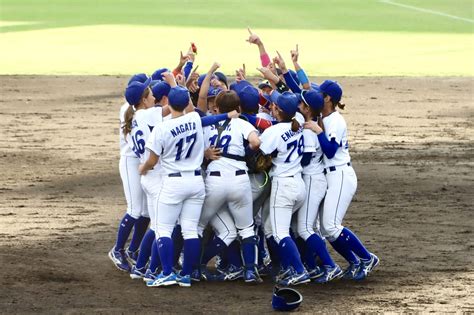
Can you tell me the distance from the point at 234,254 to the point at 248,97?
4.43ft

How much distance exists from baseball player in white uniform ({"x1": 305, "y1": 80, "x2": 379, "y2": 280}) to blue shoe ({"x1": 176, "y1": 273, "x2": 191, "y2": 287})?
3.86 ft

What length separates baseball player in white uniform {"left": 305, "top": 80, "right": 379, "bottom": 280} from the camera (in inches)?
359

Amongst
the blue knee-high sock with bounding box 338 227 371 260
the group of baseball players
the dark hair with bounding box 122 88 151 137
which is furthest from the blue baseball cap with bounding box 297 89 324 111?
the dark hair with bounding box 122 88 151 137

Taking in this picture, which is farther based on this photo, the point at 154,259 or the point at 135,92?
the point at 135,92

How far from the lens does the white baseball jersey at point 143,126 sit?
9.14m

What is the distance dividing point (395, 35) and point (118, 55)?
26.4 feet

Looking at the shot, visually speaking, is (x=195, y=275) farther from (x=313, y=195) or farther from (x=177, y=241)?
(x=313, y=195)

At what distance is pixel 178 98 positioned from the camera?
8.73 metres

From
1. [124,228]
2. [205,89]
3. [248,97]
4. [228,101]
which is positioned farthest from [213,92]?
[124,228]

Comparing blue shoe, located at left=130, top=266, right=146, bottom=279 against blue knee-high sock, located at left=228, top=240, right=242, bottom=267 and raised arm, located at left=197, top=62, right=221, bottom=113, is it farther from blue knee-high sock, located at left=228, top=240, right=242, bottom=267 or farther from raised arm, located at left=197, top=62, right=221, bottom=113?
raised arm, located at left=197, top=62, right=221, bottom=113

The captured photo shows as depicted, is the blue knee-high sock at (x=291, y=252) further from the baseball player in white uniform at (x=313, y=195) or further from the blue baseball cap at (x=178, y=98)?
the blue baseball cap at (x=178, y=98)

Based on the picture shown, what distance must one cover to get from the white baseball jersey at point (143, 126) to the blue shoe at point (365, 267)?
2.04 m

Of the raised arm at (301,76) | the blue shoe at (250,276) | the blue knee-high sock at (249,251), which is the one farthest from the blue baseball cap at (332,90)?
the blue shoe at (250,276)

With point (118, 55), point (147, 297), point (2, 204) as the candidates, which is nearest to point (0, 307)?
point (147, 297)
